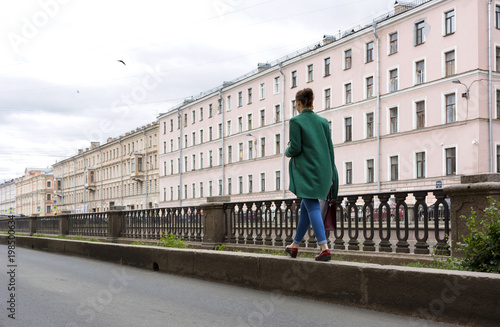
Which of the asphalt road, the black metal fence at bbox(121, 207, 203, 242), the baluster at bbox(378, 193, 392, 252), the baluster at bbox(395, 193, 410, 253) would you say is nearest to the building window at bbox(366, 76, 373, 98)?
the black metal fence at bbox(121, 207, 203, 242)

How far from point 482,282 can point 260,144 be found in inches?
2328

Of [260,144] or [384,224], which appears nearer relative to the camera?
[384,224]

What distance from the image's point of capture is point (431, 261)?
283 inches

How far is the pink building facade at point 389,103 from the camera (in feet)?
132

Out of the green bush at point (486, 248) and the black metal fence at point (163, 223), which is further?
the black metal fence at point (163, 223)

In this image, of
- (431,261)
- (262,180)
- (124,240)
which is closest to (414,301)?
(431,261)

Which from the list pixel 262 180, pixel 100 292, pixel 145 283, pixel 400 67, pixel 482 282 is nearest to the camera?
pixel 482 282

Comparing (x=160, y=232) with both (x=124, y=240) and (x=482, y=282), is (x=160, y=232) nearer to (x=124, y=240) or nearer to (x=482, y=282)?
(x=124, y=240)

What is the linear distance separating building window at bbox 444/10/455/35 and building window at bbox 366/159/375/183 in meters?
12.0

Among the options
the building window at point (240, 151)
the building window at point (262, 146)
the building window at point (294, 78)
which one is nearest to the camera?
the building window at point (294, 78)

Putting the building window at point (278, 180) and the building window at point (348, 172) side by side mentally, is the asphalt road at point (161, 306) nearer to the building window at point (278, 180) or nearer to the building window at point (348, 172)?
the building window at point (348, 172)

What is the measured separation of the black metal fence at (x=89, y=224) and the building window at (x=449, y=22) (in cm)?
3109

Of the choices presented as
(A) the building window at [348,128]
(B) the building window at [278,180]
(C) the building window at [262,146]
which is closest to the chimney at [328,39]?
(A) the building window at [348,128]

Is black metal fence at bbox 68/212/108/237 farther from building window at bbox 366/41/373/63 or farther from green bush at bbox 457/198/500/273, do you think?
building window at bbox 366/41/373/63
